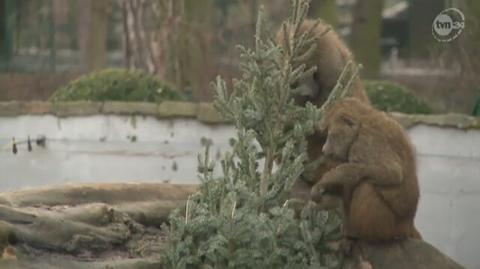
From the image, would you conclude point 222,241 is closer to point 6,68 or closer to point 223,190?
point 223,190

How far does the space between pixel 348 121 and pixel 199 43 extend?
35.6ft

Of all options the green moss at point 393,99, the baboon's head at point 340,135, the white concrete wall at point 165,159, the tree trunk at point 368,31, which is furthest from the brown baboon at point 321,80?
the tree trunk at point 368,31

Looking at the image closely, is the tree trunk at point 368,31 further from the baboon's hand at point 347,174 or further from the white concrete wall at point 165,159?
the baboon's hand at point 347,174

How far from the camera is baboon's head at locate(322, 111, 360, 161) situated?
889cm

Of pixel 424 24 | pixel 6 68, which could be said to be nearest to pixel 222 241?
pixel 424 24

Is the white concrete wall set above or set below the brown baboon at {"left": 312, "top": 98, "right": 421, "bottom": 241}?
below

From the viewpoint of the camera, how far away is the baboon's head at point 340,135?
29.2 feet

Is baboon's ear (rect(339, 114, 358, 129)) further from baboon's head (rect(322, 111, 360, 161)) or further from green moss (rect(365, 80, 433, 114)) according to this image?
green moss (rect(365, 80, 433, 114))

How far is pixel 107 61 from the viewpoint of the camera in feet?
85.6

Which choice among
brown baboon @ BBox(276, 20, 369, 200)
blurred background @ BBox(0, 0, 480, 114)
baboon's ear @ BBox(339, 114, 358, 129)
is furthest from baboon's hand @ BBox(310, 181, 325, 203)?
blurred background @ BBox(0, 0, 480, 114)

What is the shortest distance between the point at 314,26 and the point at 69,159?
5834 millimetres

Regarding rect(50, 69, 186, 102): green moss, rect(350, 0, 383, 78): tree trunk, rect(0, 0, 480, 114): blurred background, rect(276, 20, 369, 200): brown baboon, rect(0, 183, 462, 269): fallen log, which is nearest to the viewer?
rect(0, 183, 462, 269): fallen log

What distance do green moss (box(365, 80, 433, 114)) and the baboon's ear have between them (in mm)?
5339

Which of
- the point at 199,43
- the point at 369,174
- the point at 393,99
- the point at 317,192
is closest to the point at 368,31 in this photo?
the point at 199,43
